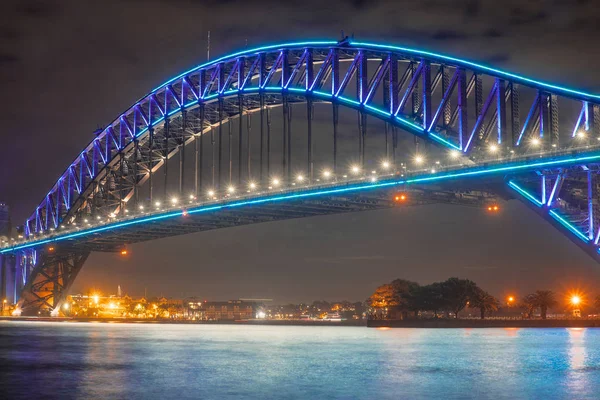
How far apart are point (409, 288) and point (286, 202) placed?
36.4 metres

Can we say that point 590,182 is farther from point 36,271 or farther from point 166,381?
point 36,271

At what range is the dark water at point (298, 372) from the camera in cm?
2438

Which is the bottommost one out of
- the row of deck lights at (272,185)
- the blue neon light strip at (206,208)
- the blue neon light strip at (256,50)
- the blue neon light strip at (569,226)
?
the blue neon light strip at (569,226)

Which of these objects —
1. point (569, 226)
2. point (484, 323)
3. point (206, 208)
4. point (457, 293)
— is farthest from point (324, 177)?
point (457, 293)

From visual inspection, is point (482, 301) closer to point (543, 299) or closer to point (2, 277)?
point (543, 299)

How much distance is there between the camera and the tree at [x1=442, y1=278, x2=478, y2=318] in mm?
94875

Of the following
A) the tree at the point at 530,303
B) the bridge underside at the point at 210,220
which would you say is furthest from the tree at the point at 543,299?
the bridge underside at the point at 210,220

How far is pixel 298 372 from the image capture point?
29938 mm

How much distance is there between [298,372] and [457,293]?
67.5m

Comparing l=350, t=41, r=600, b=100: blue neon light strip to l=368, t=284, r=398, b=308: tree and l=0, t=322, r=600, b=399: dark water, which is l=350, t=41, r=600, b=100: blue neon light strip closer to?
l=0, t=322, r=600, b=399: dark water

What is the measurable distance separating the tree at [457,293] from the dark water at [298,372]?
49650 millimetres

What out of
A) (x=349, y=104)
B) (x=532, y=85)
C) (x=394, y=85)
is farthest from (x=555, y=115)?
(x=349, y=104)

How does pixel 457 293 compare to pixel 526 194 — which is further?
pixel 457 293

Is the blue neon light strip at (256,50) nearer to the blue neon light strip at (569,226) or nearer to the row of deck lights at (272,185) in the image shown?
the row of deck lights at (272,185)
